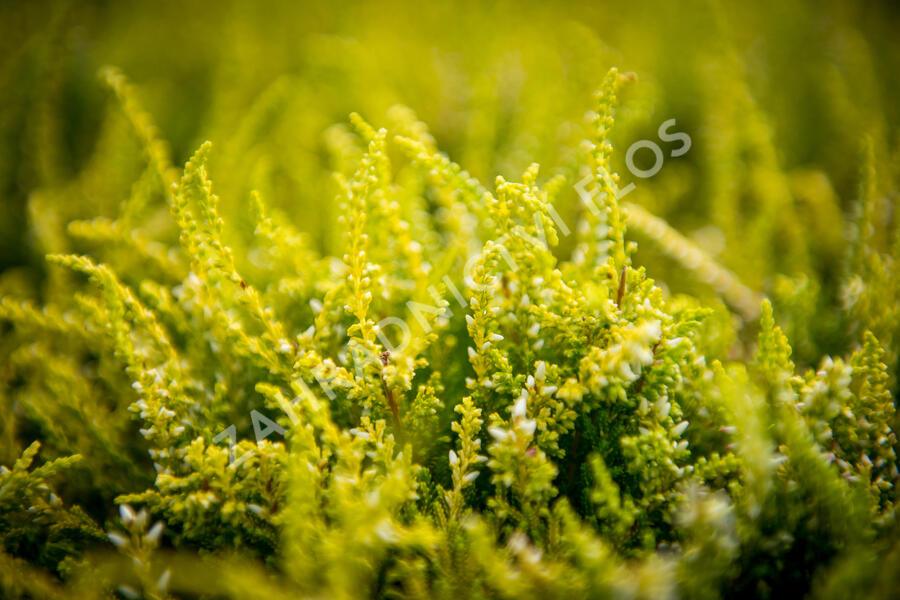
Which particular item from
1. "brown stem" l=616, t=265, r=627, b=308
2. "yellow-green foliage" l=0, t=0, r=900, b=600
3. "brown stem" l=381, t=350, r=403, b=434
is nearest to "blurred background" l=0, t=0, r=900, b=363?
"yellow-green foliage" l=0, t=0, r=900, b=600

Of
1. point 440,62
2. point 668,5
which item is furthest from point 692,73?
point 440,62

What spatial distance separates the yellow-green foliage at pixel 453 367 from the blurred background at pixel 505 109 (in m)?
0.01

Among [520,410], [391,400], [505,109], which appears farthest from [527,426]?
[505,109]

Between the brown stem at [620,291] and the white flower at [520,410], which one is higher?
the brown stem at [620,291]

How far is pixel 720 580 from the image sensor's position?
1.68ft

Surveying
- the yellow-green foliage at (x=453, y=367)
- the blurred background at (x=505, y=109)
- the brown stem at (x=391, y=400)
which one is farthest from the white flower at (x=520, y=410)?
the blurred background at (x=505, y=109)

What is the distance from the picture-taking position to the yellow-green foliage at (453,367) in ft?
1.67

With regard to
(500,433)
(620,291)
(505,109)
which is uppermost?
(505,109)

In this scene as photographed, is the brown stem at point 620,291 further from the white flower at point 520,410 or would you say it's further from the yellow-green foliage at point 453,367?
the white flower at point 520,410

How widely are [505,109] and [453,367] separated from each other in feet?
3.04

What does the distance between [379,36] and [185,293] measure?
1315mm

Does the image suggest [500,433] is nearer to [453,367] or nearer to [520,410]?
[520,410]

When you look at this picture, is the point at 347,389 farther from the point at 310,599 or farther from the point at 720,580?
the point at 720,580

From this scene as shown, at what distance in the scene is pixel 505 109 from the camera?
1393 mm
